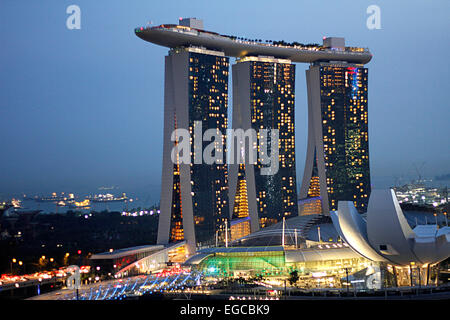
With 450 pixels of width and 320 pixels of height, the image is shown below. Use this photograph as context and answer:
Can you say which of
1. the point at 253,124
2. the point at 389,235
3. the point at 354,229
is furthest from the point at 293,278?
the point at 253,124

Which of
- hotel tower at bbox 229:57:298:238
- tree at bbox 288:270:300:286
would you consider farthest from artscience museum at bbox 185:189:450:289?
hotel tower at bbox 229:57:298:238

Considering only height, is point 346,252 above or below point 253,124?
below

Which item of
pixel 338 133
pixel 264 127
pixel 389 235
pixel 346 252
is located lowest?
pixel 346 252

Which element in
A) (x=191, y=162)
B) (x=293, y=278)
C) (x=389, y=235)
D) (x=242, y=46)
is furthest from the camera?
(x=242, y=46)

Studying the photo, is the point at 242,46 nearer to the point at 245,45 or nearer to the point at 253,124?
the point at 245,45

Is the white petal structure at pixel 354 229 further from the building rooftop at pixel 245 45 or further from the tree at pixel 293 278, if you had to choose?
the building rooftop at pixel 245 45

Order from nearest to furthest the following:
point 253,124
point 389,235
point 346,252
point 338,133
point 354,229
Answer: point 389,235
point 354,229
point 346,252
point 253,124
point 338,133

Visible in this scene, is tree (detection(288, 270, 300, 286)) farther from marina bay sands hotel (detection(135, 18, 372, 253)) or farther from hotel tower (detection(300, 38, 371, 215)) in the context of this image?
hotel tower (detection(300, 38, 371, 215))
